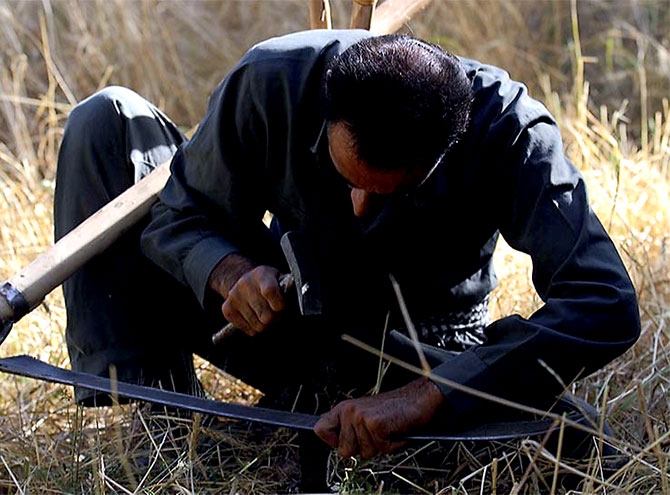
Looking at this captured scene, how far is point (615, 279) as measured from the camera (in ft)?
6.43

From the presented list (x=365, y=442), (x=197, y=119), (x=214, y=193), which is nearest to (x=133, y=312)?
(x=214, y=193)

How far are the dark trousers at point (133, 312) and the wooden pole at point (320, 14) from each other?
424 millimetres

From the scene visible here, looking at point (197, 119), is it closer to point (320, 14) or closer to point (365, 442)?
point (320, 14)

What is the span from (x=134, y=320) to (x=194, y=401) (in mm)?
359

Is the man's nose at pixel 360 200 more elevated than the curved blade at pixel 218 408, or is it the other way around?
the man's nose at pixel 360 200

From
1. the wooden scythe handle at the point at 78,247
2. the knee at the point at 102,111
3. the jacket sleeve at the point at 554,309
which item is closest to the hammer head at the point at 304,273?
the jacket sleeve at the point at 554,309

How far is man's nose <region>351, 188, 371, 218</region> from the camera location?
2.06 meters

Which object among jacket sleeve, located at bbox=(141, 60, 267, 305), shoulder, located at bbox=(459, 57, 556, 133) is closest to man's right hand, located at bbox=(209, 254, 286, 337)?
jacket sleeve, located at bbox=(141, 60, 267, 305)

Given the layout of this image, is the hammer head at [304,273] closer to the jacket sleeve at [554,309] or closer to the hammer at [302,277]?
the hammer at [302,277]

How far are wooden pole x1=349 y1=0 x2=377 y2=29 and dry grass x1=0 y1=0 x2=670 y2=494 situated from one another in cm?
77

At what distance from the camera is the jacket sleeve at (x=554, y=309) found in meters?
1.93

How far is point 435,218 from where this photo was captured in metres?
2.20

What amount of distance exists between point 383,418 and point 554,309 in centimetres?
34

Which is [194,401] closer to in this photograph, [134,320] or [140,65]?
[134,320]
